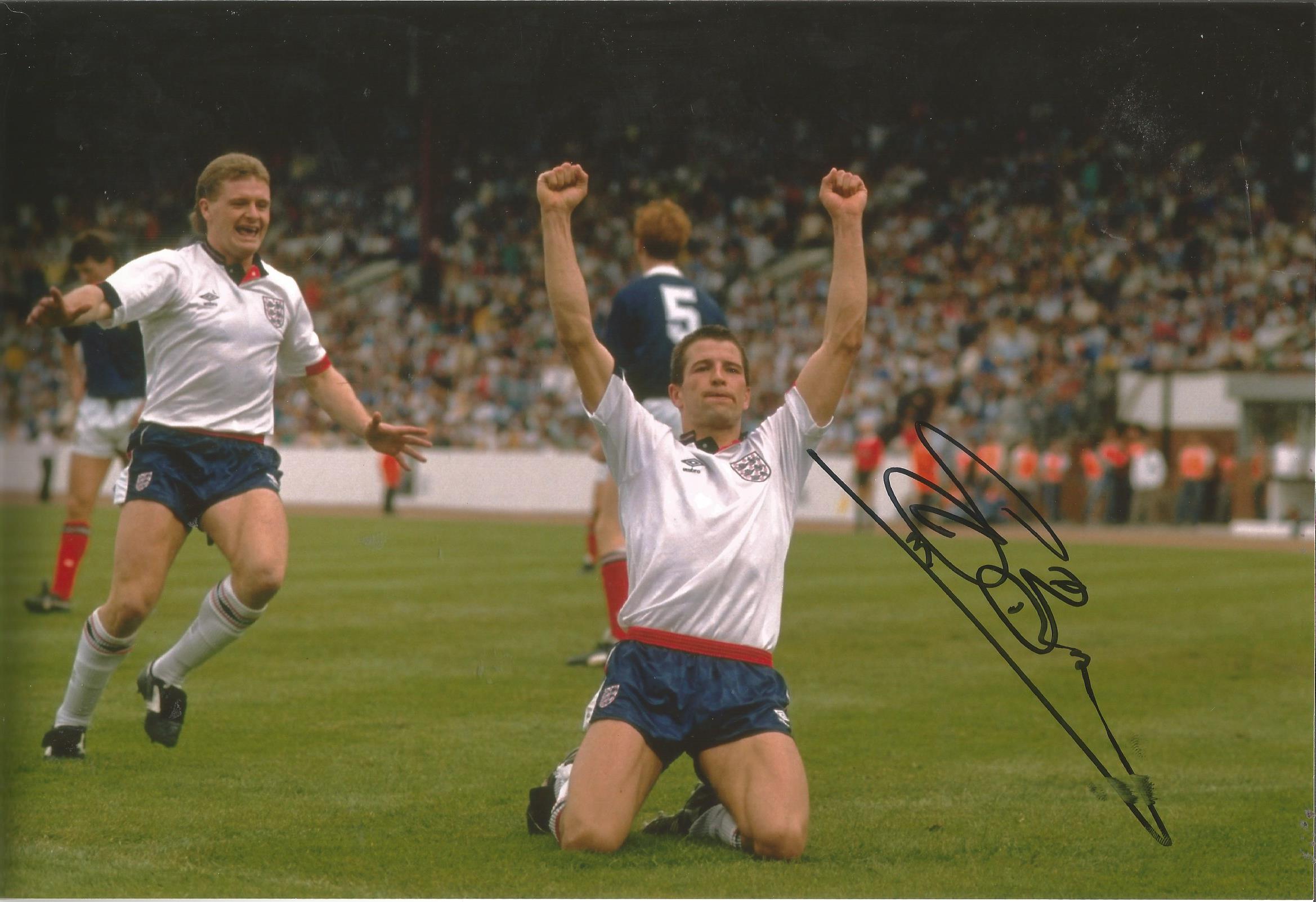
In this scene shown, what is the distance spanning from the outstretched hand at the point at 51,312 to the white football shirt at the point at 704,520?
1635 mm

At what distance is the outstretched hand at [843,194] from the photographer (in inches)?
187

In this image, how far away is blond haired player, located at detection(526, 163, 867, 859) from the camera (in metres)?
4.57

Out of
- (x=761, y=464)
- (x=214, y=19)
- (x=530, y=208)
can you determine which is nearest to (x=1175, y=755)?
(x=761, y=464)

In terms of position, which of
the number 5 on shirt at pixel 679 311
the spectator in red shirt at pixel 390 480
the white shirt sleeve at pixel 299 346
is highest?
the number 5 on shirt at pixel 679 311

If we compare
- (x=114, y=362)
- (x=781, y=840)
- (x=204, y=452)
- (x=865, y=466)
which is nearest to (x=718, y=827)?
(x=781, y=840)

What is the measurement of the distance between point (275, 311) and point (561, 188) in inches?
75.1

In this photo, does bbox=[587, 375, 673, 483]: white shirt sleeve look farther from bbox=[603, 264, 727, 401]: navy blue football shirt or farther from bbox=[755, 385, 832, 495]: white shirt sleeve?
bbox=[603, 264, 727, 401]: navy blue football shirt

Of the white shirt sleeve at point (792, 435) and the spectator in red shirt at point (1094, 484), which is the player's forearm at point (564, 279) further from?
the spectator in red shirt at point (1094, 484)

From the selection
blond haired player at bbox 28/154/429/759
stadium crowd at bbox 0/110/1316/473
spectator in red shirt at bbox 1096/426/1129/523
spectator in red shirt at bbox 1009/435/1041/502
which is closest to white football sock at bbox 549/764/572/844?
blond haired player at bbox 28/154/429/759

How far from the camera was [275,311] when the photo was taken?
6.04m

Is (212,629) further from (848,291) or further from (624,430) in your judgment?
(848,291)

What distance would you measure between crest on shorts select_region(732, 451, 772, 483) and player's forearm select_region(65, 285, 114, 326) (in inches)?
82.0

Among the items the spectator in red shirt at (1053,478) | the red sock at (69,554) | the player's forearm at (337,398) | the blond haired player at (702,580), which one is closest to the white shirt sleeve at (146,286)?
the player's forearm at (337,398)

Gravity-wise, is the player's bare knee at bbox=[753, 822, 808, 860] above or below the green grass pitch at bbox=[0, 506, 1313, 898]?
above
